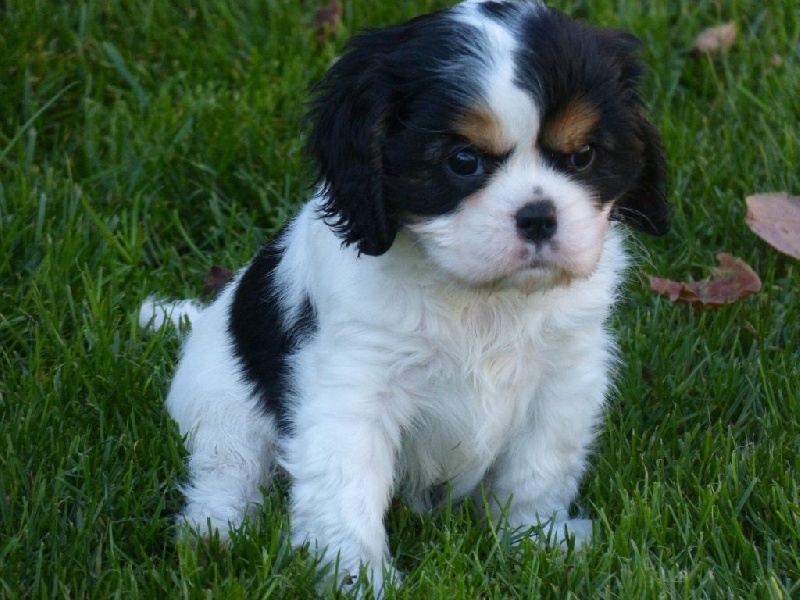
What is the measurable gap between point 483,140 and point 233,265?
6.99ft

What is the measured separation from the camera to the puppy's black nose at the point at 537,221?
325 centimetres

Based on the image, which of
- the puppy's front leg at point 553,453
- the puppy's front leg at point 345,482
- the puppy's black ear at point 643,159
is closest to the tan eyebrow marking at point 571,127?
the puppy's black ear at point 643,159

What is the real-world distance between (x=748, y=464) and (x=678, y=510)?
0.33 meters

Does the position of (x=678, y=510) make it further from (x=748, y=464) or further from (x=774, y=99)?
(x=774, y=99)

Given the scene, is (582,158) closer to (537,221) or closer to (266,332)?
(537,221)

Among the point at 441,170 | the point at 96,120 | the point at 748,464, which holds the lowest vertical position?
the point at 96,120

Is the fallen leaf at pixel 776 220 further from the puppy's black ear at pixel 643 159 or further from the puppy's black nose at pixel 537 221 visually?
the puppy's black nose at pixel 537 221

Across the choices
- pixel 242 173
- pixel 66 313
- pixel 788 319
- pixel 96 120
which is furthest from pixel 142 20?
pixel 788 319

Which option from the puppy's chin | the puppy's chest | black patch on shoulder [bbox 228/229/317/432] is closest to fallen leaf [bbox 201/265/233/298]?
black patch on shoulder [bbox 228/229/317/432]

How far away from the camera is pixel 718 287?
4918mm

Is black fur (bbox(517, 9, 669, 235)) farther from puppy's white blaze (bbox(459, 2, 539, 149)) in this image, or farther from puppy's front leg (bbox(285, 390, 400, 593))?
puppy's front leg (bbox(285, 390, 400, 593))

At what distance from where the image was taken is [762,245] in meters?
5.23

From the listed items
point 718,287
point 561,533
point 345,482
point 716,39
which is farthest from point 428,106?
point 716,39

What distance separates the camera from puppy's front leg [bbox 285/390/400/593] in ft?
11.7
